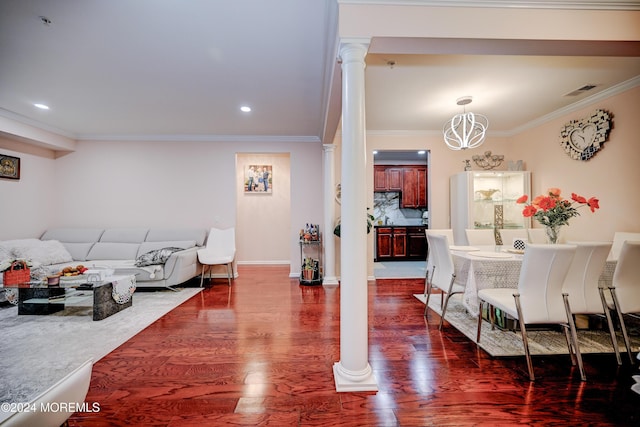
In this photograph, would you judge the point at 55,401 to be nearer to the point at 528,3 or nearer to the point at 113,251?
the point at 528,3

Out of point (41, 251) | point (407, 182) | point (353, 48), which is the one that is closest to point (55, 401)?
point (353, 48)

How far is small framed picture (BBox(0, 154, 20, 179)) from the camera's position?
400 centimetres

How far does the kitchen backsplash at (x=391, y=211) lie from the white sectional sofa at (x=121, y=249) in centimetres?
440

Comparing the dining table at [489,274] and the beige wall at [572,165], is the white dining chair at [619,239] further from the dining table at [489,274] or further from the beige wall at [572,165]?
the dining table at [489,274]

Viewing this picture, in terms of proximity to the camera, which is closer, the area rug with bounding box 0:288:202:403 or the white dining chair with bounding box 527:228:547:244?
the area rug with bounding box 0:288:202:403

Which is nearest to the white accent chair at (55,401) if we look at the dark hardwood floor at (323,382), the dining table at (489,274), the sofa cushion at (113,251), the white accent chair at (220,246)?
the dark hardwood floor at (323,382)

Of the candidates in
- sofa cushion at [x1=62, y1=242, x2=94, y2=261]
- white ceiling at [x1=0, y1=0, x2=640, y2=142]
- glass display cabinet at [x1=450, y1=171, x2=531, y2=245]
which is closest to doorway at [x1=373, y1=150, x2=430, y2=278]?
glass display cabinet at [x1=450, y1=171, x2=531, y2=245]

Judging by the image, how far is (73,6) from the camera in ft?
6.09

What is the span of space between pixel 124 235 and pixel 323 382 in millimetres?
4419

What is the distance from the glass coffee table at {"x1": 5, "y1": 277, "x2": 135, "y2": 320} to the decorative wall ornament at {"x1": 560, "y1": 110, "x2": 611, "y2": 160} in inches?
237

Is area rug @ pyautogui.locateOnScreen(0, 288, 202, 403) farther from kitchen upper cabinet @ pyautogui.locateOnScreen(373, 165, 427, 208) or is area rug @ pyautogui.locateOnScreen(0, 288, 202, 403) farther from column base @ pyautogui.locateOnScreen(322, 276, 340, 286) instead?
kitchen upper cabinet @ pyautogui.locateOnScreen(373, 165, 427, 208)

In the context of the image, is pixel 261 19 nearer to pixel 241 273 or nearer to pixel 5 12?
pixel 5 12

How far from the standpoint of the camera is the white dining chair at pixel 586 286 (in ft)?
6.47

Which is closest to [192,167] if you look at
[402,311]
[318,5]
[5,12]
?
[5,12]
